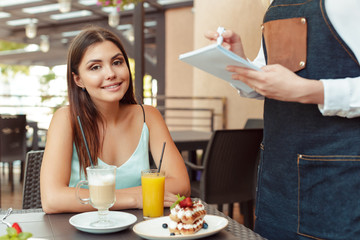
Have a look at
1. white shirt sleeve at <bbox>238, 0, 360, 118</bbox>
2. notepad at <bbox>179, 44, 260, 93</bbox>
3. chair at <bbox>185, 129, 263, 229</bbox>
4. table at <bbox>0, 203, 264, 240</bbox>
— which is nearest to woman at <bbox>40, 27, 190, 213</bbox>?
table at <bbox>0, 203, 264, 240</bbox>

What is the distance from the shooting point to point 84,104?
1764 millimetres

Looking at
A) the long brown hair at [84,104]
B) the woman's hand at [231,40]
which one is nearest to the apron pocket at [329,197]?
the woman's hand at [231,40]

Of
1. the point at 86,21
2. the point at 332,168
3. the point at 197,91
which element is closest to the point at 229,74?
the point at 332,168

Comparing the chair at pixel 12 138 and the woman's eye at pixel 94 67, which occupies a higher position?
the woman's eye at pixel 94 67

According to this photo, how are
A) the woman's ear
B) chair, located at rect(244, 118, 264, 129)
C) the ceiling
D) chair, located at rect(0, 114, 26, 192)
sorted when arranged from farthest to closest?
1. the ceiling
2. chair, located at rect(0, 114, 26, 192)
3. chair, located at rect(244, 118, 264, 129)
4. the woman's ear

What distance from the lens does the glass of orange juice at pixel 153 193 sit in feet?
4.03

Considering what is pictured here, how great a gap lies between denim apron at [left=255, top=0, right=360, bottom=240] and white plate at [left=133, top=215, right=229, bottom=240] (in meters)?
0.27

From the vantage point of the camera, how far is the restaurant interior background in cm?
297

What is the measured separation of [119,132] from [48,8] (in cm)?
738

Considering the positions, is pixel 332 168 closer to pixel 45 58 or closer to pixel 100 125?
pixel 100 125

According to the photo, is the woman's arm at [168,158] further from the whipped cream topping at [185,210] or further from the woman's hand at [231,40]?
the woman's hand at [231,40]

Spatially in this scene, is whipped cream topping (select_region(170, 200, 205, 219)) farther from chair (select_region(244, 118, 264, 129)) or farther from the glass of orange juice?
chair (select_region(244, 118, 264, 129))

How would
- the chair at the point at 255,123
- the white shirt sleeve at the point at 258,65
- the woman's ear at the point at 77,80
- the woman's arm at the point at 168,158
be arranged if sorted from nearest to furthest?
the white shirt sleeve at the point at 258,65 < the woman's arm at the point at 168,158 < the woman's ear at the point at 77,80 < the chair at the point at 255,123

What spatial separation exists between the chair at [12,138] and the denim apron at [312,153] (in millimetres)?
3707
